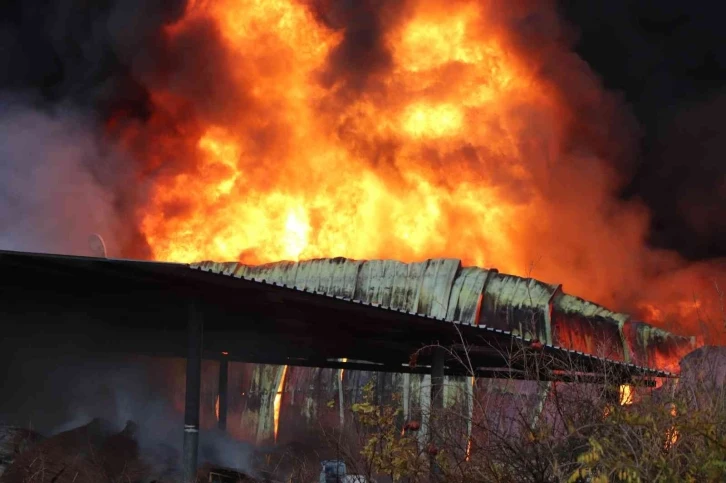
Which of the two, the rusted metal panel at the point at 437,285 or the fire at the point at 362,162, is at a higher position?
the fire at the point at 362,162

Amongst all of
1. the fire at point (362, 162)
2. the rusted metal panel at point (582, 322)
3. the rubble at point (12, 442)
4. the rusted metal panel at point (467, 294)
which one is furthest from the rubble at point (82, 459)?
the fire at point (362, 162)

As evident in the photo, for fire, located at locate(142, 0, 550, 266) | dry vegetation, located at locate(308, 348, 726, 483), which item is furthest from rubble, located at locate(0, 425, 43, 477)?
fire, located at locate(142, 0, 550, 266)

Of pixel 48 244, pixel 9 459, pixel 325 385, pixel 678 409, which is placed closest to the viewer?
pixel 678 409

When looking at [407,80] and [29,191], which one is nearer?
[29,191]

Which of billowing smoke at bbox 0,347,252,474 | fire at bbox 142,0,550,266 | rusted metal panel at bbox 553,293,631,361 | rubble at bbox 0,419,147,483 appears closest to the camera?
rubble at bbox 0,419,147,483

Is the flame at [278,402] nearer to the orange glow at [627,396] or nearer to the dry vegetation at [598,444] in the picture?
the dry vegetation at [598,444]

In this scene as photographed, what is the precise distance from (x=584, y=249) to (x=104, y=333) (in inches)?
816

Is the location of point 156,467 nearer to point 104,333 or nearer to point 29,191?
point 104,333

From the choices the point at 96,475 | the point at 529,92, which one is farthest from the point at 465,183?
the point at 96,475

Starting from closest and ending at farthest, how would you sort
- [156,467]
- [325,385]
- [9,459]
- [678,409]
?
[678,409], [9,459], [156,467], [325,385]

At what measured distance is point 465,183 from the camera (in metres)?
30.6

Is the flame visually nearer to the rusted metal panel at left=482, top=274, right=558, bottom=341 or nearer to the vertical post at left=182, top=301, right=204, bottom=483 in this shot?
the rusted metal panel at left=482, top=274, right=558, bottom=341

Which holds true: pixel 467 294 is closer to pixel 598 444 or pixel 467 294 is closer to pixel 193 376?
pixel 193 376

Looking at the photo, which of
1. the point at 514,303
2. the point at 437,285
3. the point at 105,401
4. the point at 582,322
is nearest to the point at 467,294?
the point at 437,285
